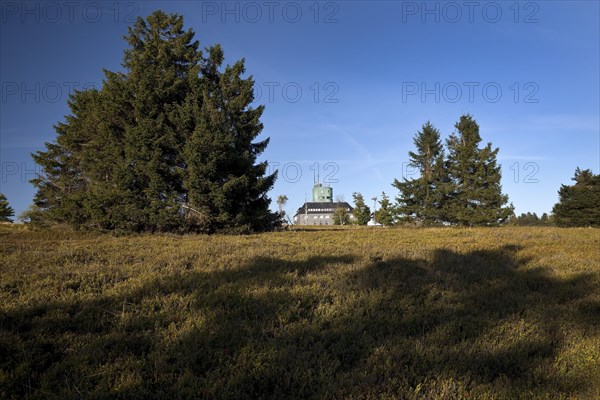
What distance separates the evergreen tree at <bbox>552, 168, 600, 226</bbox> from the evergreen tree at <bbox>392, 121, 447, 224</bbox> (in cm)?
2418

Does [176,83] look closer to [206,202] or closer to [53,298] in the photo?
[206,202]

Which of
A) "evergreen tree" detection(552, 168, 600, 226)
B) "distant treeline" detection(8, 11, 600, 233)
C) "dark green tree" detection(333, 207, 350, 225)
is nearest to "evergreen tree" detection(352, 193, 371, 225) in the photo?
"dark green tree" detection(333, 207, 350, 225)

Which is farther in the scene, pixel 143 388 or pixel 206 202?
pixel 206 202

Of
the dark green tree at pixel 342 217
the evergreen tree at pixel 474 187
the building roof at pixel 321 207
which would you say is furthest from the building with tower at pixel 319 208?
the evergreen tree at pixel 474 187

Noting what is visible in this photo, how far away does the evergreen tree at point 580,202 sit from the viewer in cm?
4759

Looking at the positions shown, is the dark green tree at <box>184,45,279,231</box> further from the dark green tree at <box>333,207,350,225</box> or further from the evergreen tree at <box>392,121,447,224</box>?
the dark green tree at <box>333,207,350,225</box>

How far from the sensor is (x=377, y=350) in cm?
422

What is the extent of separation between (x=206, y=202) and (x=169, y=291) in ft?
48.4

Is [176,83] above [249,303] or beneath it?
above

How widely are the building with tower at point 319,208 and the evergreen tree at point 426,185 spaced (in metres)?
88.0

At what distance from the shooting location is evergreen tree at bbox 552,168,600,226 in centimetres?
4759

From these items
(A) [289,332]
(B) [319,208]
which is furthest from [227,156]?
(B) [319,208]

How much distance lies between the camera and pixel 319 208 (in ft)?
Answer: 471

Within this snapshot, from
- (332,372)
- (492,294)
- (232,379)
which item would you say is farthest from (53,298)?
(492,294)
